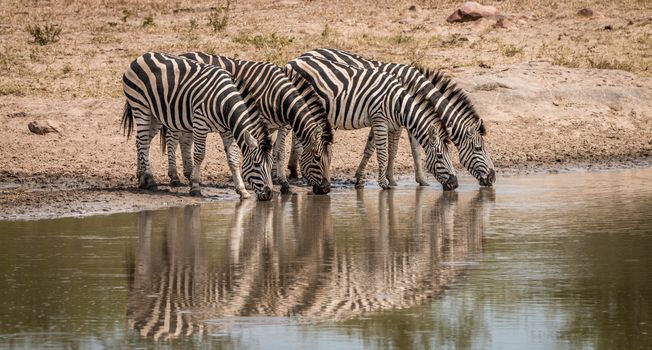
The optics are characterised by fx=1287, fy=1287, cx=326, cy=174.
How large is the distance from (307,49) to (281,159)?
279 inches

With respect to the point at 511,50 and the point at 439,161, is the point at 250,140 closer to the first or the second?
the point at 439,161

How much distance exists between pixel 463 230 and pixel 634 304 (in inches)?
137

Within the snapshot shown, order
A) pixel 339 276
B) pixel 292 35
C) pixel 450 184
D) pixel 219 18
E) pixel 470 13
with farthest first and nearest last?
1. pixel 219 18
2. pixel 470 13
3. pixel 292 35
4. pixel 450 184
5. pixel 339 276

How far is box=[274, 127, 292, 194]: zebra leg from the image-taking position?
1521cm

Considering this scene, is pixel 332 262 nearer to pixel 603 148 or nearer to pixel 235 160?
pixel 235 160

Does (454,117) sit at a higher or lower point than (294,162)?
higher

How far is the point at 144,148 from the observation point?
49.3 feet

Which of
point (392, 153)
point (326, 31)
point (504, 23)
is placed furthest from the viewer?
point (504, 23)

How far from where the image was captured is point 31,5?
89.8 feet

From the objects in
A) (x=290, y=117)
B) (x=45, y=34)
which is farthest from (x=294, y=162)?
(x=45, y=34)

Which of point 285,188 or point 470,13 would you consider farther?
point 470,13

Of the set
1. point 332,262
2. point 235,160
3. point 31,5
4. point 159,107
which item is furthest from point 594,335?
point 31,5

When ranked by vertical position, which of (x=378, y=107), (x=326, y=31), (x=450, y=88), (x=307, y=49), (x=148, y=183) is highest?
(x=326, y=31)

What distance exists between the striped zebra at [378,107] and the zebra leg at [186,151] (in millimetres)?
1473
